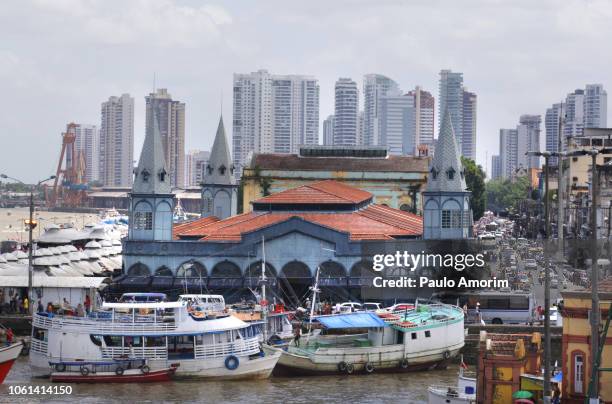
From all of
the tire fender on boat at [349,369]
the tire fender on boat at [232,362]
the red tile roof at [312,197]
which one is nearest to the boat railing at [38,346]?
the tire fender on boat at [232,362]

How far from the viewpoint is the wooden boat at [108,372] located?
53906 millimetres

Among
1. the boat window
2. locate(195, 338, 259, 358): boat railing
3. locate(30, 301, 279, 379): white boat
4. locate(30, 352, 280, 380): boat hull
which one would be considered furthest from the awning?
the boat window

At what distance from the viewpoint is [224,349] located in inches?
2162

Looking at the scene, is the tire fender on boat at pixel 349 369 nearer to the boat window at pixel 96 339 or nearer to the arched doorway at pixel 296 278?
the boat window at pixel 96 339

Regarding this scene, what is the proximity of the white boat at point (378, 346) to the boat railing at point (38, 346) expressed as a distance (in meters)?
7.53

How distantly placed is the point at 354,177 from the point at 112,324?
4575 cm

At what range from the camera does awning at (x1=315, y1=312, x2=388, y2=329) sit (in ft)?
188

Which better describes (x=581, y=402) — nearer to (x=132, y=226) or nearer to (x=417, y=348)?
(x=417, y=348)

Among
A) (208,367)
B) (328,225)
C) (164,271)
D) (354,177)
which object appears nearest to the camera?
(208,367)

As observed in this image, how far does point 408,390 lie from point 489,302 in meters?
13.7

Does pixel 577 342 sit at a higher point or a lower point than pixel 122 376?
higher

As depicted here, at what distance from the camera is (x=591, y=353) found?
42156 mm

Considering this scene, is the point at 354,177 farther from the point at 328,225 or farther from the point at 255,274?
the point at 255,274

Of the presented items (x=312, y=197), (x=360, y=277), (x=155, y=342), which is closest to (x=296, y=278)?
(x=360, y=277)
